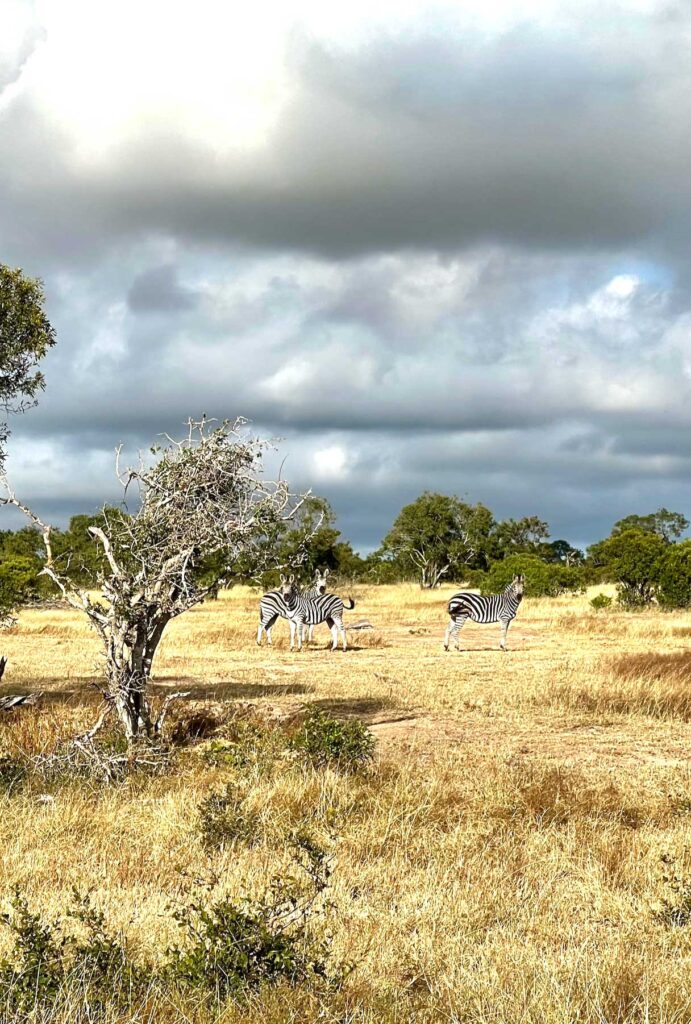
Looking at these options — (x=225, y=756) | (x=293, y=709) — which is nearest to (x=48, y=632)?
(x=293, y=709)

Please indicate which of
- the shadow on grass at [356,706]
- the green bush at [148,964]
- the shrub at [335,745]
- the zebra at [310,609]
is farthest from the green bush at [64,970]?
the zebra at [310,609]

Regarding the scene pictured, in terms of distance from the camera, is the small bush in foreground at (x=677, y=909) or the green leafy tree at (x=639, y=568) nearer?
the small bush in foreground at (x=677, y=909)

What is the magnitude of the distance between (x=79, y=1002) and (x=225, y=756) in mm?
5895

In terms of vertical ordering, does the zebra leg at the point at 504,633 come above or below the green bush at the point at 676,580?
below

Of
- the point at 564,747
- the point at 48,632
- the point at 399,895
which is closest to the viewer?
the point at 399,895

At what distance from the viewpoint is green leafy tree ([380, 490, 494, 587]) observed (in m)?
74.8

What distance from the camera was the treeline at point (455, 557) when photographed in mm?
22125

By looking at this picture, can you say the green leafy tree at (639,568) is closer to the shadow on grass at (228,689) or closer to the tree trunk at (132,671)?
the shadow on grass at (228,689)

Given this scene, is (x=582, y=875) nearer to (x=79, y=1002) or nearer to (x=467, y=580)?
(x=79, y=1002)

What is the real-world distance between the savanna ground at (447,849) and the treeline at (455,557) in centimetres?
328

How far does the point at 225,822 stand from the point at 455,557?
6824cm

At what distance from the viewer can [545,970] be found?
4.80m

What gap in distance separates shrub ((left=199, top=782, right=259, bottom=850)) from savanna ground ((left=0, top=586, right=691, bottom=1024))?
A: 0.33 ft

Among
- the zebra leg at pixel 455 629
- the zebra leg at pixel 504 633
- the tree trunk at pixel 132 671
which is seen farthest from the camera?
the zebra leg at pixel 455 629
